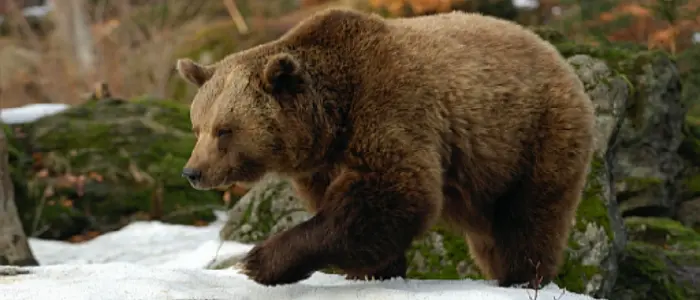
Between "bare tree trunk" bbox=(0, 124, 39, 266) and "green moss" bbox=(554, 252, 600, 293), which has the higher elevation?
"bare tree trunk" bbox=(0, 124, 39, 266)

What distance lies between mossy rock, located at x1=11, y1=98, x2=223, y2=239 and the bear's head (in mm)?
5716

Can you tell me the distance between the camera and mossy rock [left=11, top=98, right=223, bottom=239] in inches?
391

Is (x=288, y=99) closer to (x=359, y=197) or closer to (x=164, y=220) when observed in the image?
(x=359, y=197)

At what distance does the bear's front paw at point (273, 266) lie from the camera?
4.16 meters

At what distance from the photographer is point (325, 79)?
457cm

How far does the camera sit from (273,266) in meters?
4.18

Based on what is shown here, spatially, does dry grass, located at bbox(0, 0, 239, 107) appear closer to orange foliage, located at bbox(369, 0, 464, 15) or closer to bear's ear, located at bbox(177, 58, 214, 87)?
orange foliage, located at bbox(369, 0, 464, 15)

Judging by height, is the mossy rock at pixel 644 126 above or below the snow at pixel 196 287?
below

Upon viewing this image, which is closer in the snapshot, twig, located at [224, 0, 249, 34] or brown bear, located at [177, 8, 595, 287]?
brown bear, located at [177, 8, 595, 287]

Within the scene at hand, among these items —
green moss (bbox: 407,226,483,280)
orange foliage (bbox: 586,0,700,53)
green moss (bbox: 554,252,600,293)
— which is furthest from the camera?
orange foliage (bbox: 586,0,700,53)

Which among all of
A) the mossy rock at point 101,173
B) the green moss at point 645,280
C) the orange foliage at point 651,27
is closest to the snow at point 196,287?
the green moss at point 645,280

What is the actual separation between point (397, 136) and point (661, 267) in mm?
3563

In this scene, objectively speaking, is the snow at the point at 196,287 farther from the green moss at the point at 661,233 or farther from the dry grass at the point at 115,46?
the dry grass at the point at 115,46

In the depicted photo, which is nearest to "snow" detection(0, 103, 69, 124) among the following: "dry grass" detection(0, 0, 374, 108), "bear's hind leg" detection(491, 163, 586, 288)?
"dry grass" detection(0, 0, 374, 108)
